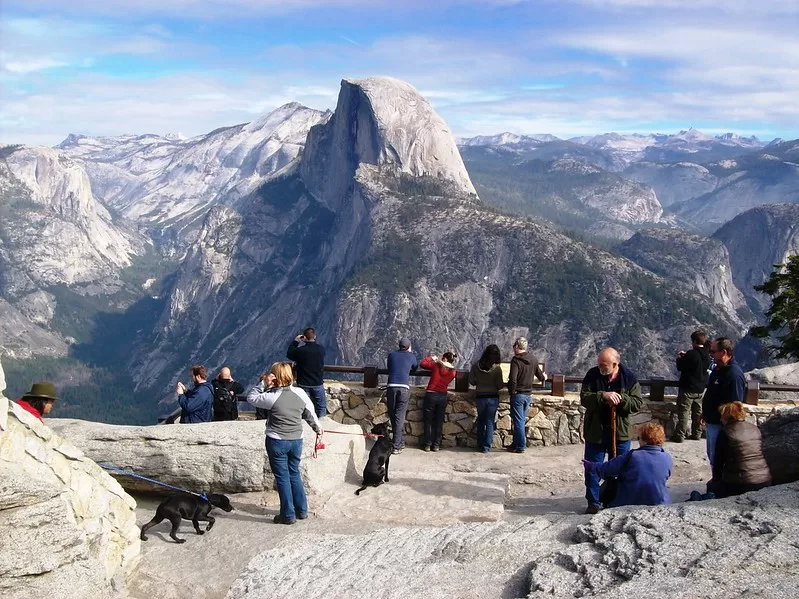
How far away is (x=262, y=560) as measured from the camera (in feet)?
27.2

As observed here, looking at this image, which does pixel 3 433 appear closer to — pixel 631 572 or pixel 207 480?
pixel 207 480

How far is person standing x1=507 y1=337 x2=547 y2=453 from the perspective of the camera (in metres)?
13.9

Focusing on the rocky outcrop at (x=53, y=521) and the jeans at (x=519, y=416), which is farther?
the jeans at (x=519, y=416)

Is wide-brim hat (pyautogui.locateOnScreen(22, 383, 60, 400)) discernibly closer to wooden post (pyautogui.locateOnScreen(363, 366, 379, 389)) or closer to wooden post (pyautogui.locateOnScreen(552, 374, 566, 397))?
wooden post (pyautogui.locateOnScreen(363, 366, 379, 389))

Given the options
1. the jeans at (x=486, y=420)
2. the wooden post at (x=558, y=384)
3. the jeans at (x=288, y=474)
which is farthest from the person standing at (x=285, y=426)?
the wooden post at (x=558, y=384)

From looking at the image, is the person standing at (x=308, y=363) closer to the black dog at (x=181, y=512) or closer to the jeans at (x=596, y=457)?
the black dog at (x=181, y=512)

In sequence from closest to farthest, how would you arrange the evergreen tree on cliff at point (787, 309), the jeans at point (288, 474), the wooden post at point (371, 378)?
the jeans at point (288, 474)
the wooden post at point (371, 378)
the evergreen tree on cliff at point (787, 309)


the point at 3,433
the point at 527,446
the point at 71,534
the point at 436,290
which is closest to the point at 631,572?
the point at 71,534

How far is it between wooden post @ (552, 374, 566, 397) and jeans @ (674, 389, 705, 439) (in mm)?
2189

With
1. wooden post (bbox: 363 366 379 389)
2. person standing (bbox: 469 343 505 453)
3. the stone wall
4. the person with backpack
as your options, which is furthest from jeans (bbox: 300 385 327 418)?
person standing (bbox: 469 343 505 453)

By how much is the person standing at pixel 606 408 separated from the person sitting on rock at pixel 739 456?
1.22 m

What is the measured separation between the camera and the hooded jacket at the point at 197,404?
12703mm

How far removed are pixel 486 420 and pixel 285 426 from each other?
5.52m

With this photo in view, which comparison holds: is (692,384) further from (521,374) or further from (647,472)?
(647,472)
